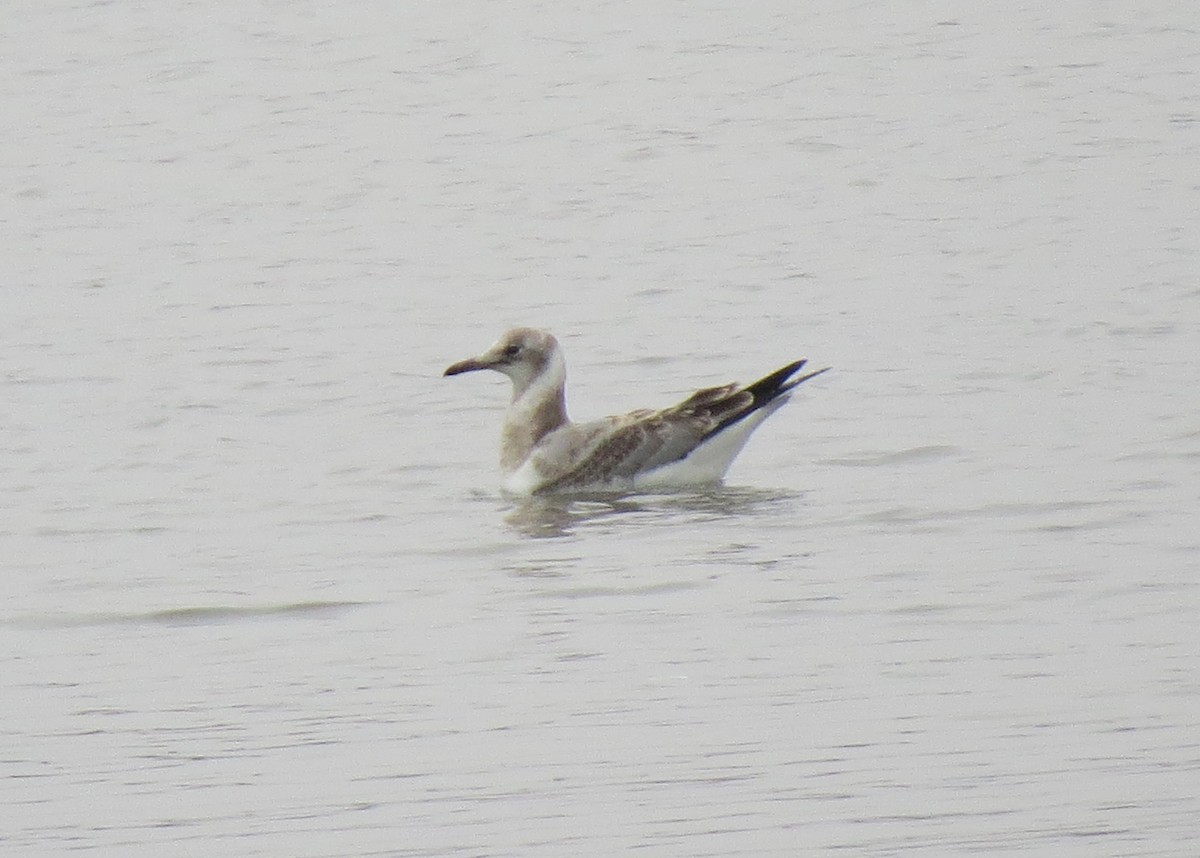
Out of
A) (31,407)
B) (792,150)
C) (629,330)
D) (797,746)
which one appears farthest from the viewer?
(792,150)

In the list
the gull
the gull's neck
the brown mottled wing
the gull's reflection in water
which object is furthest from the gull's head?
the gull's reflection in water

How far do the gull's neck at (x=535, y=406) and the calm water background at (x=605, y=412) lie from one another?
15.4 inches

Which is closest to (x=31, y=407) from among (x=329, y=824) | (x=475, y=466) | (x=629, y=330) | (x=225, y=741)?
(x=475, y=466)

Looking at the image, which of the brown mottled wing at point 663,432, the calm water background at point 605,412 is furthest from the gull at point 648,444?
the calm water background at point 605,412

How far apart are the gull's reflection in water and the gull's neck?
46 centimetres

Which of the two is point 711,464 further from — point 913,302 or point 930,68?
point 930,68

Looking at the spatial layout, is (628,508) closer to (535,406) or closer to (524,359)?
(535,406)

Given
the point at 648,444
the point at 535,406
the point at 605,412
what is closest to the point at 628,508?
the point at 648,444

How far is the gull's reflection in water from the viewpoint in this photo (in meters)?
10.7

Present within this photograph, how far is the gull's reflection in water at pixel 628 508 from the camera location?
1071cm

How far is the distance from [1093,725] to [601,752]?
136 cm

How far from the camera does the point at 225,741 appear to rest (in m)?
7.13

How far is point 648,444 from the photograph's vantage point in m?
11.6

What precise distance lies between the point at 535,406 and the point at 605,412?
115 centimetres
